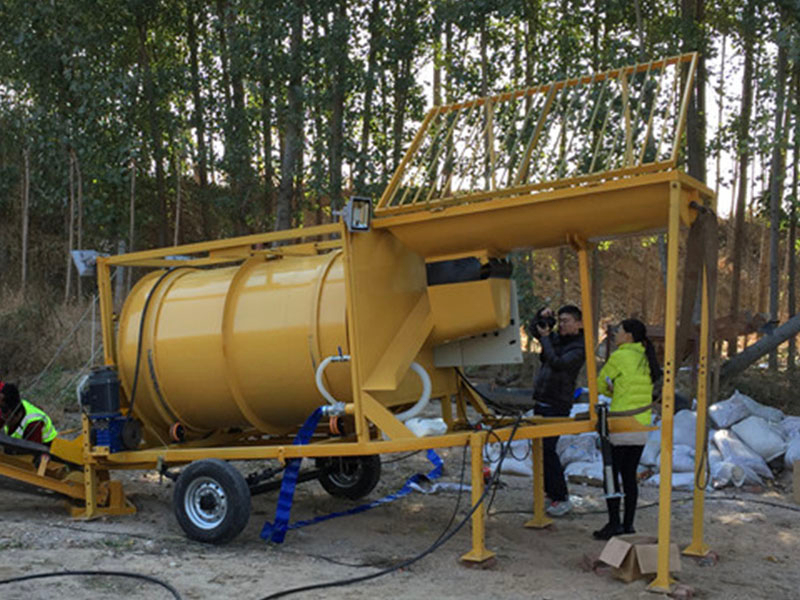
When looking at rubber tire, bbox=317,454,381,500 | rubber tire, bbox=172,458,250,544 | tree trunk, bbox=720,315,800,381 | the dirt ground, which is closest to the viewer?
the dirt ground

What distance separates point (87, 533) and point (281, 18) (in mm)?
9909

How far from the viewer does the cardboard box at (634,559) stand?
584cm

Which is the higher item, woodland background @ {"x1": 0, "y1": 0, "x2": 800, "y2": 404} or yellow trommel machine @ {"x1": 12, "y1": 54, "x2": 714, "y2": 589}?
woodland background @ {"x1": 0, "y1": 0, "x2": 800, "y2": 404}

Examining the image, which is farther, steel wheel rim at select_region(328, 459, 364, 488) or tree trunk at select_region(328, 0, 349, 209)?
tree trunk at select_region(328, 0, 349, 209)

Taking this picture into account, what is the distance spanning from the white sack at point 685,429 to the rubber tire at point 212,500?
5.26m

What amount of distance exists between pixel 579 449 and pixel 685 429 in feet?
3.95

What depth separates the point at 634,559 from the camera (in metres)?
5.88

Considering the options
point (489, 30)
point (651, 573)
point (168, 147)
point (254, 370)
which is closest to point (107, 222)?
point (168, 147)

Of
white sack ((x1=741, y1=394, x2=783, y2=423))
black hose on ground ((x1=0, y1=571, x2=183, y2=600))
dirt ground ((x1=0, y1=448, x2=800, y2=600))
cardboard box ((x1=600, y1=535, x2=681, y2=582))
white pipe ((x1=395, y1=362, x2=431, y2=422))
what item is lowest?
dirt ground ((x1=0, y1=448, x2=800, y2=600))

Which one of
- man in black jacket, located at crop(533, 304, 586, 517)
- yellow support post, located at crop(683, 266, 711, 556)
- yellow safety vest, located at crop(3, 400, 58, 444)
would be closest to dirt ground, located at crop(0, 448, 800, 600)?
yellow support post, located at crop(683, 266, 711, 556)

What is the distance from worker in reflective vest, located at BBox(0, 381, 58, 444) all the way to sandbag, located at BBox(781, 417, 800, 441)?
7.64 metres

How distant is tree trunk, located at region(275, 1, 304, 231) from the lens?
15297 millimetres

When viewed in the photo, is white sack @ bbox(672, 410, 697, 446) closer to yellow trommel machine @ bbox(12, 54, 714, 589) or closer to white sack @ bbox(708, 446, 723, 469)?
white sack @ bbox(708, 446, 723, 469)

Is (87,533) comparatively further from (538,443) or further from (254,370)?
(538,443)
